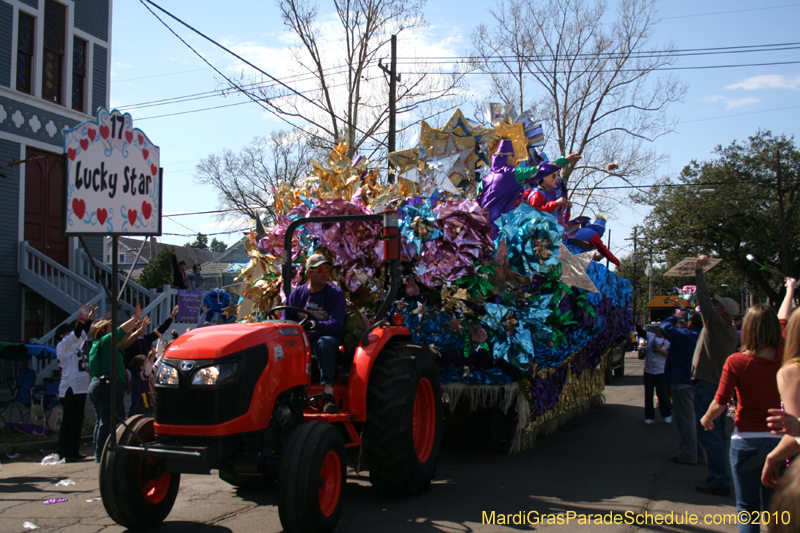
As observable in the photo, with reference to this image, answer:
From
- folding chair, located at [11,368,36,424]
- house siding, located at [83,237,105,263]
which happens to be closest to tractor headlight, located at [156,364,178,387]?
folding chair, located at [11,368,36,424]

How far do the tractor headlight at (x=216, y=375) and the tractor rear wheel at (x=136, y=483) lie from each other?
0.66 meters

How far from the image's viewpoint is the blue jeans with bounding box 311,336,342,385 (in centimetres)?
487

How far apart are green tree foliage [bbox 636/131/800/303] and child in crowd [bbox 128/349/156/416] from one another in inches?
1188

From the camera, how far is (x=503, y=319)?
20.8 feet

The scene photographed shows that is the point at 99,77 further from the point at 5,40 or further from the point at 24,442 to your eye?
the point at 24,442

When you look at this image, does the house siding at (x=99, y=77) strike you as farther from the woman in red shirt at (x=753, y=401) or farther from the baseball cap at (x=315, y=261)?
the woman in red shirt at (x=753, y=401)

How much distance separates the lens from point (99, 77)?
50.9 ft

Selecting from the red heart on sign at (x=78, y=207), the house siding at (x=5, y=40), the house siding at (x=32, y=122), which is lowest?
the red heart on sign at (x=78, y=207)

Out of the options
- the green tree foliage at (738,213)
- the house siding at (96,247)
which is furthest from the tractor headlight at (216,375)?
the green tree foliage at (738,213)

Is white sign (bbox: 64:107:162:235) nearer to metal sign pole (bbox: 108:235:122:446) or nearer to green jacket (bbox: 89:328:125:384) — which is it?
metal sign pole (bbox: 108:235:122:446)

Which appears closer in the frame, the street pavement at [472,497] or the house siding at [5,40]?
the street pavement at [472,497]

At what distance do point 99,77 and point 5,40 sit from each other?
2481 mm

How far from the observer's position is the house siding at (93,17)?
14836 millimetres

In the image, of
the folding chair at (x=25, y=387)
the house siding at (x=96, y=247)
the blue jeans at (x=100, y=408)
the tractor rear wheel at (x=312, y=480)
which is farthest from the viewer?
the house siding at (x=96, y=247)
